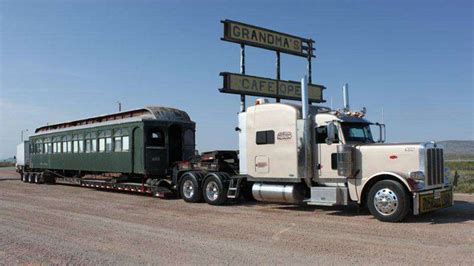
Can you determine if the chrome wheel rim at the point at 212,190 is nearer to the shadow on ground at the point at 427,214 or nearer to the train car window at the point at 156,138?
the shadow on ground at the point at 427,214

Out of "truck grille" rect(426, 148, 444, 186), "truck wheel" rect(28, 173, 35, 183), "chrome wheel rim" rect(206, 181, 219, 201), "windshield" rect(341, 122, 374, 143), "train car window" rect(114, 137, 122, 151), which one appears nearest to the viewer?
"truck grille" rect(426, 148, 444, 186)

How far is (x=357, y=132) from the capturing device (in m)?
13.0

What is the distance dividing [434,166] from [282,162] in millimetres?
3983

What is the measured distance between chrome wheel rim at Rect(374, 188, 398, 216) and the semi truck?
0.07 ft

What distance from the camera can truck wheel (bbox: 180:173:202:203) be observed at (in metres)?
16.5

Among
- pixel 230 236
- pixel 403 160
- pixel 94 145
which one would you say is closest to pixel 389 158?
pixel 403 160

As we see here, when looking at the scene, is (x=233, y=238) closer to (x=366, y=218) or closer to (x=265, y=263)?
Result: (x=265, y=263)

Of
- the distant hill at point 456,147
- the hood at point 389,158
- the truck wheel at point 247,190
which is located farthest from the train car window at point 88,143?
the distant hill at point 456,147

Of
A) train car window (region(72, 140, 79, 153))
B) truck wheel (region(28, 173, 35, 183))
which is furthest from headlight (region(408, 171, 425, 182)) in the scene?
truck wheel (region(28, 173, 35, 183))

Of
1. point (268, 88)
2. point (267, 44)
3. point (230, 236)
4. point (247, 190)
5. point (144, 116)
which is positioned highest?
point (267, 44)

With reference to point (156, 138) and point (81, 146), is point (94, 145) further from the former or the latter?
point (156, 138)

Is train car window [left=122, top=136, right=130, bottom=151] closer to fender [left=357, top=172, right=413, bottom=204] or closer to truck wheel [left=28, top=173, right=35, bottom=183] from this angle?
fender [left=357, top=172, right=413, bottom=204]

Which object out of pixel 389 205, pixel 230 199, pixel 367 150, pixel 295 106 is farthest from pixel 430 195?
pixel 230 199

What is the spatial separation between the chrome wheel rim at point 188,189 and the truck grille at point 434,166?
7.93 meters
